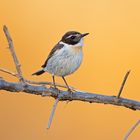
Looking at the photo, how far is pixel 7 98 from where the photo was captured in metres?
3.74

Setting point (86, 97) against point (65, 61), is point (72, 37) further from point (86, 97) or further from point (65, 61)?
point (86, 97)

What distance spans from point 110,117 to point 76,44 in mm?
1643

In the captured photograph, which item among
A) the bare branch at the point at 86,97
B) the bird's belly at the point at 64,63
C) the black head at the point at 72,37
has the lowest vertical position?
the bird's belly at the point at 64,63

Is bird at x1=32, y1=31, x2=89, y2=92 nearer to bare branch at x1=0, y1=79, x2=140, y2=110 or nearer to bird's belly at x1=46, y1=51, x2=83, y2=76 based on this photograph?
bird's belly at x1=46, y1=51, x2=83, y2=76

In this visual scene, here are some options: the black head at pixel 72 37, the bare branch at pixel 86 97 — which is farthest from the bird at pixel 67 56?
the bare branch at pixel 86 97

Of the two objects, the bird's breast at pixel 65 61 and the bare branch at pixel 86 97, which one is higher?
the bare branch at pixel 86 97

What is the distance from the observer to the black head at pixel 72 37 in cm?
201

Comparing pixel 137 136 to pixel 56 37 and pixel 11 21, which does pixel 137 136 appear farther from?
pixel 11 21

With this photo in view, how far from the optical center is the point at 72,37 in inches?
80.7

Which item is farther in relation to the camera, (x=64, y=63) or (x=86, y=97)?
(x=64, y=63)

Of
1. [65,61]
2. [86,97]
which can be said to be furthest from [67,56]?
[86,97]

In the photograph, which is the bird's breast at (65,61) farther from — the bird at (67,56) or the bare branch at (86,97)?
the bare branch at (86,97)

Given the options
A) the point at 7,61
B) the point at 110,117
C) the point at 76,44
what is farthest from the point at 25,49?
the point at 76,44

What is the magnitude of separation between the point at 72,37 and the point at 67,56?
0.07 metres
